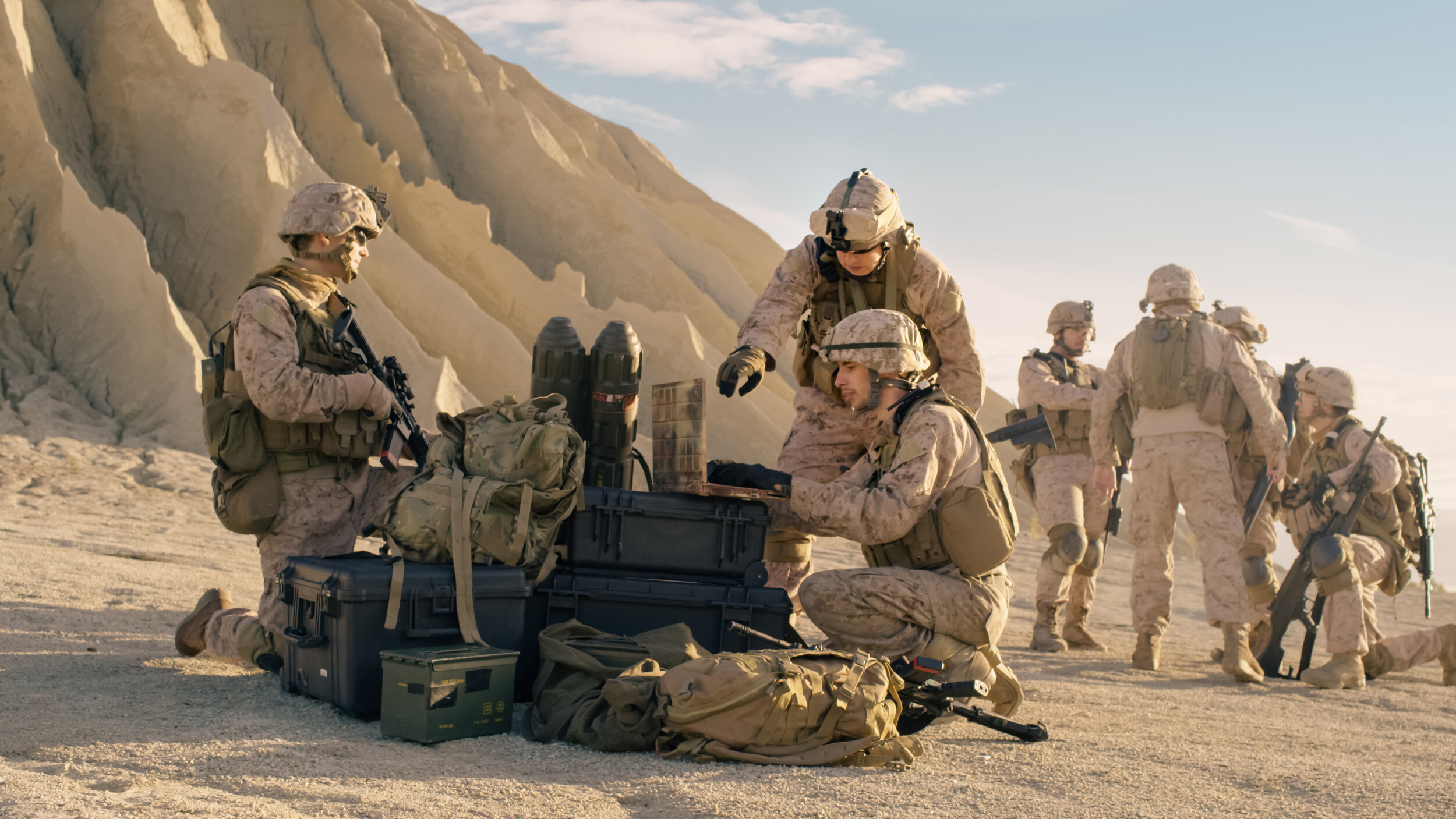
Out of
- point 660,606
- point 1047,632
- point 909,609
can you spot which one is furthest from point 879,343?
point 1047,632

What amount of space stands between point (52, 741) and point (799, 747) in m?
2.12

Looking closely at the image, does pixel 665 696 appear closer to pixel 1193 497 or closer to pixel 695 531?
pixel 695 531

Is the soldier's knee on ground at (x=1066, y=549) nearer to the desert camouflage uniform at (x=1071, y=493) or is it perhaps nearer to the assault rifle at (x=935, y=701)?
the desert camouflage uniform at (x=1071, y=493)

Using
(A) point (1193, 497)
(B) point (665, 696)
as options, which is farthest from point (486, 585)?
(A) point (1193, 497)

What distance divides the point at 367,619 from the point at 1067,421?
18.0 ft

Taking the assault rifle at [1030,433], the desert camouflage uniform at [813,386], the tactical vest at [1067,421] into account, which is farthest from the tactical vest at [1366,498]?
the desert camouflage uniform at [813,386]

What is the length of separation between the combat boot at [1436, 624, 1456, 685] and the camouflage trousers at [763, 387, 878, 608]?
4.16 metres

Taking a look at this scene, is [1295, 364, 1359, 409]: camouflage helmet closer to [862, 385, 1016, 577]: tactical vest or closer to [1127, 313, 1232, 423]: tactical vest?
[1127, 313, 1232, 423]: tactical vest

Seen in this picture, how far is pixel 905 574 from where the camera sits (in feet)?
13.7

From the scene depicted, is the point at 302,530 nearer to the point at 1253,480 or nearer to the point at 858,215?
the point at 858,215

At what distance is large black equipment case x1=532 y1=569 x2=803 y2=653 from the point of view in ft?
13.6

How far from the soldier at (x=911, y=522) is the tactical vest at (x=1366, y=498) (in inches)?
154

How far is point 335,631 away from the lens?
3.67 meters

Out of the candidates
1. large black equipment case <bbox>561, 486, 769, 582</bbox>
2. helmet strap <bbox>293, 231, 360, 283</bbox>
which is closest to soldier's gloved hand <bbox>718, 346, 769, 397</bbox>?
large black equipment case <bbox>561, 486, 769, 582</bbox>
